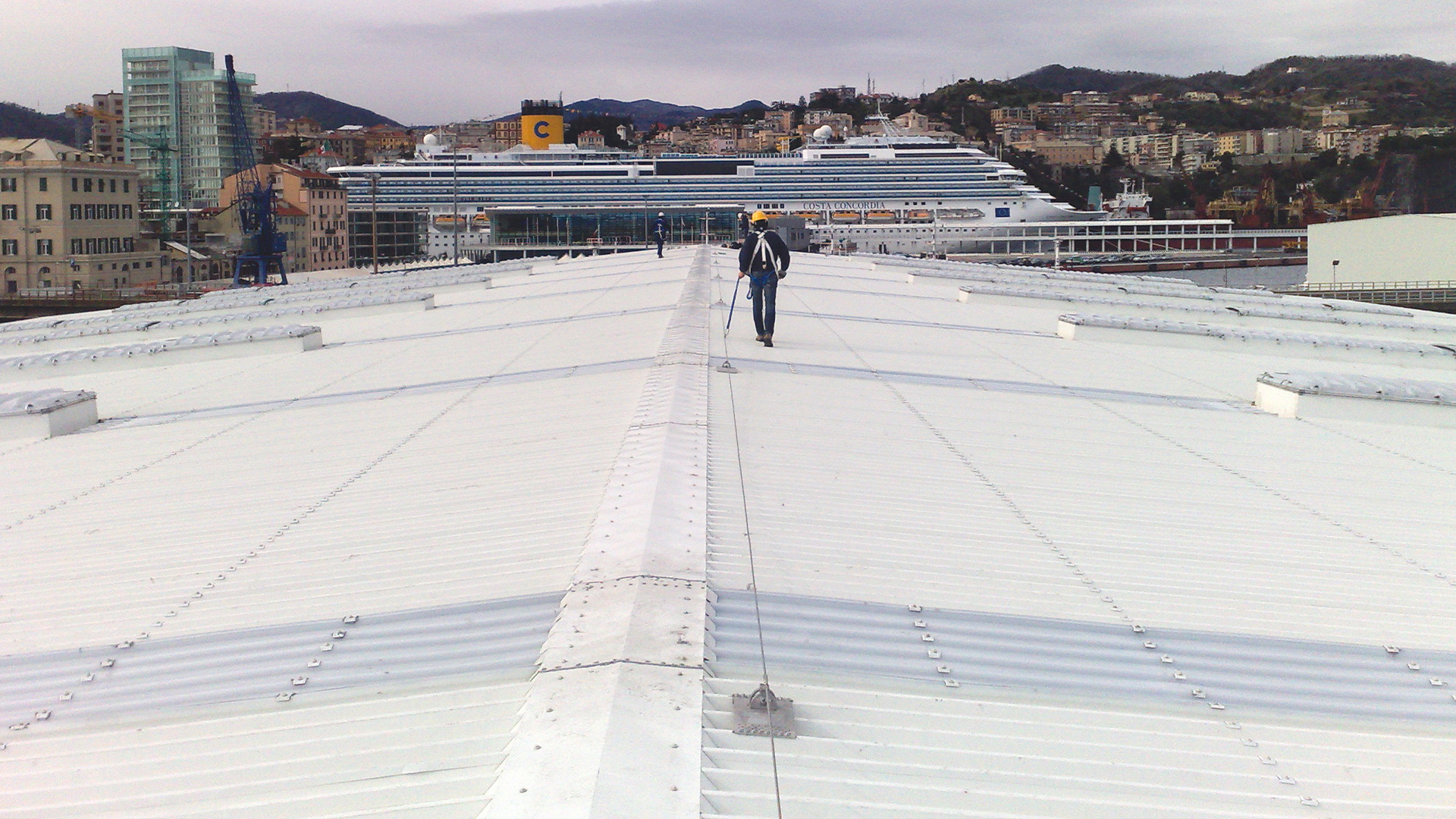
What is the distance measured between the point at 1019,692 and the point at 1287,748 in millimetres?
751

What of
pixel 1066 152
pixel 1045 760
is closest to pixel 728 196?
pixel 1045 760

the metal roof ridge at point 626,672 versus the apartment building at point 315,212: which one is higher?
the apartment building at point 315,212

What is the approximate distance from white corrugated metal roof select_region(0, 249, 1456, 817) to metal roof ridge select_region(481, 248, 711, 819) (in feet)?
0.04

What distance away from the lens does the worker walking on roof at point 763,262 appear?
31.1 ft

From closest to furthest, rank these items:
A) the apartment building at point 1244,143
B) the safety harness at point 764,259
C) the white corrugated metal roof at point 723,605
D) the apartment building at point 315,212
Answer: the white corrugated metal roof at point 723,605 → the safety harness at point 764,259 → the apartment building at point 315,212 → the apartment building at point 1244,143

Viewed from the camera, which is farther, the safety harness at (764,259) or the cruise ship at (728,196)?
the cruise ship at (728,196)

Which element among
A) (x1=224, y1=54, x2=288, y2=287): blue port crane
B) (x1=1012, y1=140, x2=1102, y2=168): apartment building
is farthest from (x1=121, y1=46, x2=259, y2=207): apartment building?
(x1=1012, y1=140, x2=1102, y2=168): apartment building

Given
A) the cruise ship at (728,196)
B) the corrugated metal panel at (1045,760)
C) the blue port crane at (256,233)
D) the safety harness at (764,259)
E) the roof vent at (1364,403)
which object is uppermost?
the cruise ship at (728,196)

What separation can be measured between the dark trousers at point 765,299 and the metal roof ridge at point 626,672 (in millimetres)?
4539

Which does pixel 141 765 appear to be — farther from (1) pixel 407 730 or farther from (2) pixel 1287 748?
(2) pixel 1287 748

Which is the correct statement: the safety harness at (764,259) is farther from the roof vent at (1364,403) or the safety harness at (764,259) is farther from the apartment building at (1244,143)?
the apartment building at (1244,143)

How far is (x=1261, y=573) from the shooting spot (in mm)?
4785

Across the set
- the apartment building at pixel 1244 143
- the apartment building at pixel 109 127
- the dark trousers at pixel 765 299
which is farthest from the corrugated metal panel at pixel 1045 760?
the apartment building at pixel 1244 143

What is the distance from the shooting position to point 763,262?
9.58 meters
